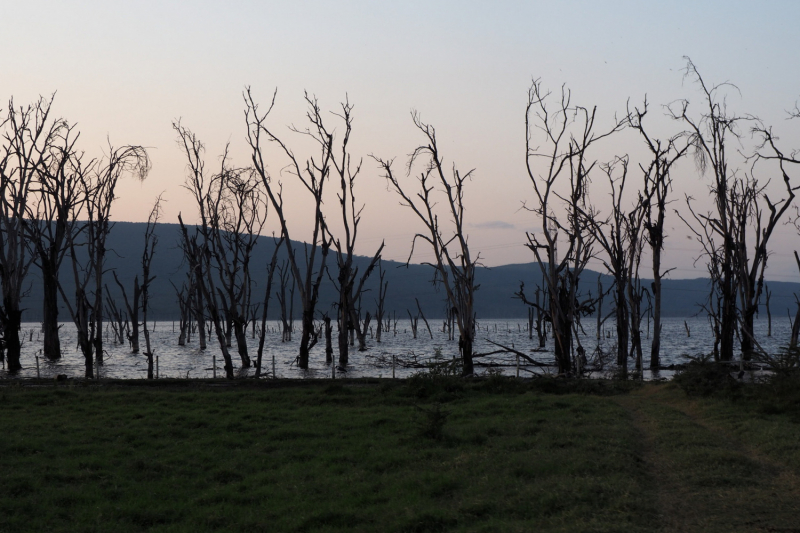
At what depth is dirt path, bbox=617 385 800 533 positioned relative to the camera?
7398 millimetres

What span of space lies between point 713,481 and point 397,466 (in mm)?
4717

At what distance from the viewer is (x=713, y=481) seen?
353 inches

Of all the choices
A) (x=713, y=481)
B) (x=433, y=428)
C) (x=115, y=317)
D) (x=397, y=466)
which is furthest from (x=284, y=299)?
(x=713, y=481)

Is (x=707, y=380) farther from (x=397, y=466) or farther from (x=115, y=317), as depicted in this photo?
(x=115, y=317)

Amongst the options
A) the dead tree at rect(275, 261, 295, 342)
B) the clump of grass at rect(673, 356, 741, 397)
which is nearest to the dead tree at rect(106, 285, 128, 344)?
the dead tree at rect(275, 261, 295, 342)

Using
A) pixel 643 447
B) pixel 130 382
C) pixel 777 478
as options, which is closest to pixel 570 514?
pixel 777 478

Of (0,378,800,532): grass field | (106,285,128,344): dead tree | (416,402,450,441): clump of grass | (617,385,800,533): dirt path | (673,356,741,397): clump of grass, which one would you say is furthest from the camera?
(106,285,128,344): dead tree

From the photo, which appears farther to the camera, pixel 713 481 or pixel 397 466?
pixel 397 466

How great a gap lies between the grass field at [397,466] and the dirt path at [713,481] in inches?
1.4

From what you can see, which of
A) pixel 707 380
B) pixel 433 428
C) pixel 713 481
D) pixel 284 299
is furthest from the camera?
pixel 284 299

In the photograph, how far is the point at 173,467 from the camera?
36.6 ft

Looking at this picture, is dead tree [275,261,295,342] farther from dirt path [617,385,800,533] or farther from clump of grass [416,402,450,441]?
dirt path [617,385,800,533]

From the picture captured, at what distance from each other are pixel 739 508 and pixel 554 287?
18161 mm

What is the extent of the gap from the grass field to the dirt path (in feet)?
0.11
